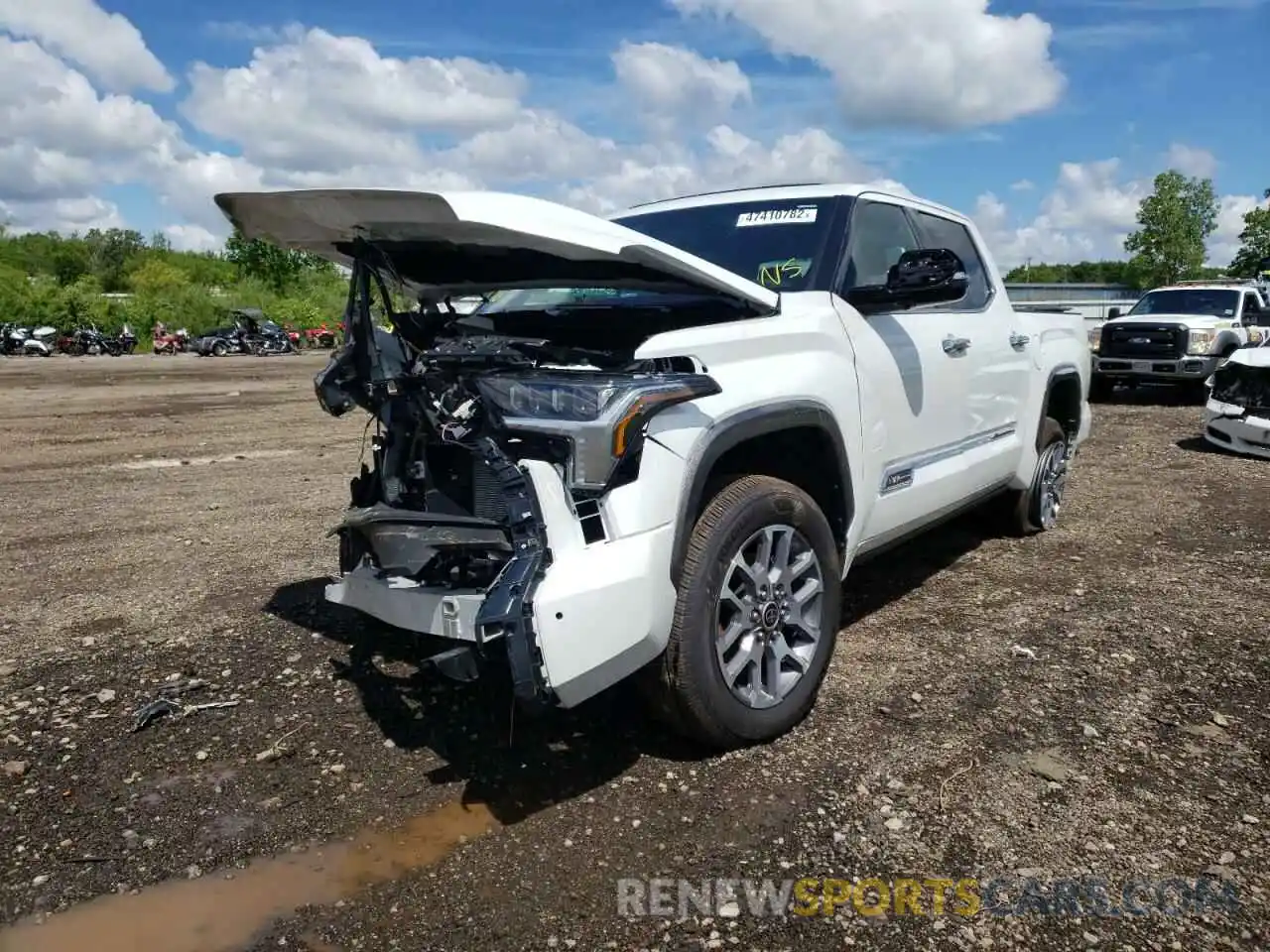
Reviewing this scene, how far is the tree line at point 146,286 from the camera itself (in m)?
41.9

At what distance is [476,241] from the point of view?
10.4 feet

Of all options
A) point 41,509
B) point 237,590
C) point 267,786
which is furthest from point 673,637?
point 41,509

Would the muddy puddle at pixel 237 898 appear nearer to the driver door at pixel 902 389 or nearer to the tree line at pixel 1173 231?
the driver door at pixel 902 389

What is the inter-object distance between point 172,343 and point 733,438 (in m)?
40.3

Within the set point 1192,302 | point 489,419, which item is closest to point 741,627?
point 489,419

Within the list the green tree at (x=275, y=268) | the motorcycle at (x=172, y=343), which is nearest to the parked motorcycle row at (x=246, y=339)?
the motorcycle at (x=172, y=343)

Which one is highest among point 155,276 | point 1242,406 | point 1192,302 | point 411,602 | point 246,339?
point 155,276

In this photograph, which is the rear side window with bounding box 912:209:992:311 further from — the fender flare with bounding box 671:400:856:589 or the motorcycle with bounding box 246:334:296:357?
the motorcycle with bounding box 246:334:296:357

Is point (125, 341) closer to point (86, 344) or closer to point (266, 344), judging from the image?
point (86, 344)

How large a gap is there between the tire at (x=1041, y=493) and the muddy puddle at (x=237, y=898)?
13.7 ft

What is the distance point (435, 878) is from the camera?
2.70m

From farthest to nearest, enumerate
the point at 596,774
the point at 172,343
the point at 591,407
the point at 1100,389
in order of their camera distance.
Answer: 1. the point at 172,343
2. the point at 1100,389
3. the point at 596,774
4. the point at 591,407

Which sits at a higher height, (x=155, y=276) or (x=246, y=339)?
(x=155, y=276)

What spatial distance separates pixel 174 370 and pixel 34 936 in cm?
2809
